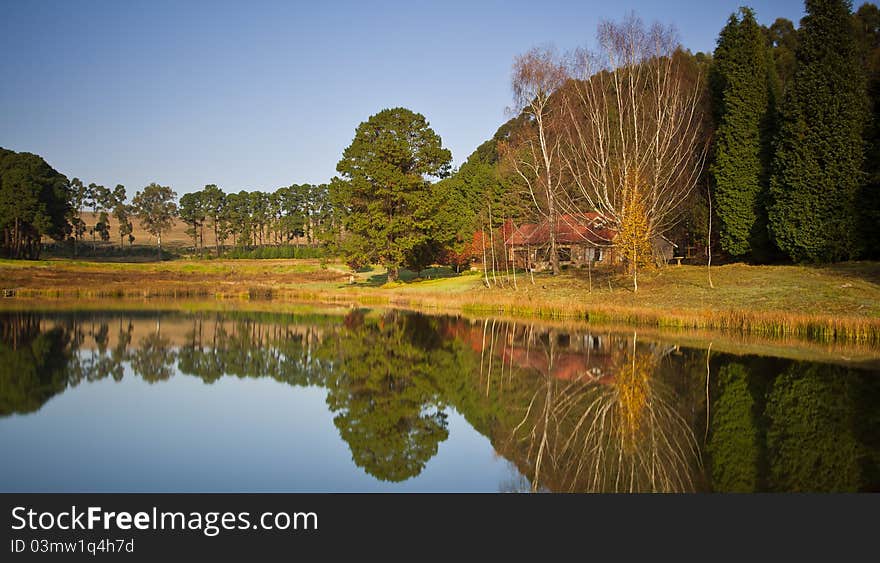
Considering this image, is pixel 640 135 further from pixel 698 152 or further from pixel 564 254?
pixel 564 254

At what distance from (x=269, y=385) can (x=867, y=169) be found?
98.3 ft

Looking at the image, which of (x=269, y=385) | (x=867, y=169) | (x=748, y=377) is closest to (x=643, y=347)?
(x=748, y=377)

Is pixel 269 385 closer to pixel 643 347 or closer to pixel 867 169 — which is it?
pixel 643 347

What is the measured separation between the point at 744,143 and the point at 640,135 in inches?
223

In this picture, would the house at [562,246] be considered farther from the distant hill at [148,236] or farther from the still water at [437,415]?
the distant hill at [148,236]

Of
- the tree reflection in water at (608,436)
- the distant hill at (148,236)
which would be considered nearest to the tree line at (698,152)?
the tree reflection in water at (608,436)

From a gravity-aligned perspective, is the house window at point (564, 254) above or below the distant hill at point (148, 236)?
below

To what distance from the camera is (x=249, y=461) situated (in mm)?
9234

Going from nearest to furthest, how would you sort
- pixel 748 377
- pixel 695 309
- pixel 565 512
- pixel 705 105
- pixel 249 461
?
pixel 565 512 < pixel 249 461 < pixel 748 377 < pixel 695 309 < pixel 705 105

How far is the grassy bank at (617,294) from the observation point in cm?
2338

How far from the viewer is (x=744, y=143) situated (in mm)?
37250

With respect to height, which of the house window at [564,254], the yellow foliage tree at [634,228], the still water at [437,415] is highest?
the yellow foliage tree at [634,228]

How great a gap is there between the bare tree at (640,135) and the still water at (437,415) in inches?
489

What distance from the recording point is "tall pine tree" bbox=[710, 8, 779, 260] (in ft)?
120
